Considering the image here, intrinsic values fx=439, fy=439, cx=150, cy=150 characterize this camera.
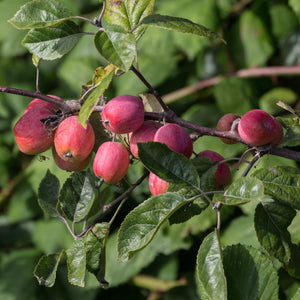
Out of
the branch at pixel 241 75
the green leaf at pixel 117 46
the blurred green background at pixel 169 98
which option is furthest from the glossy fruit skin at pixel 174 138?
the branch at pixel 241 75

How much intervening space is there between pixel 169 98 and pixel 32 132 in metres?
1.15

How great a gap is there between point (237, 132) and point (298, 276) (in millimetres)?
288

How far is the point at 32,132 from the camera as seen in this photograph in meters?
0.84

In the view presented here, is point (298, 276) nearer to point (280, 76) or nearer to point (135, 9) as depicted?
point (135, 9)

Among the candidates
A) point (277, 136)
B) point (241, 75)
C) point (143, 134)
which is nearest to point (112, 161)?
point (143, 134)

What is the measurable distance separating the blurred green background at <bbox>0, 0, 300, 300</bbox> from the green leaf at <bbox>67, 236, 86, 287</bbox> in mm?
742

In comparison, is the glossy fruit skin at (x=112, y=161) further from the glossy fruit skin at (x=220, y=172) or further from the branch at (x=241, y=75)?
the branch at (x=241, y=75)

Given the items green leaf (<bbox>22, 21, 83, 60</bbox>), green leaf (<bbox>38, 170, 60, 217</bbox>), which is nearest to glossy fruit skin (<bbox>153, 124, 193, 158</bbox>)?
green leaf (<bbox>22, 21, 83, 60</bbox>)

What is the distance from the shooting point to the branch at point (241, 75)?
1734mm

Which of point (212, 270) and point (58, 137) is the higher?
point (58, 137)

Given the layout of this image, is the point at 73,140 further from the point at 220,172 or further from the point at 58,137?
the point at 220,172

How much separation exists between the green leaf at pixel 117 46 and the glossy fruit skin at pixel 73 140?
0.16 metres

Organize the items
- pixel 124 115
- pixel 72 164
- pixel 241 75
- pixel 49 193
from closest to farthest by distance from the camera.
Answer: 1. pixel 124 115
2. pixel 72 164
3. pixel 49 193
4. pixel 241 75

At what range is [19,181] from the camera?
2.20 m
